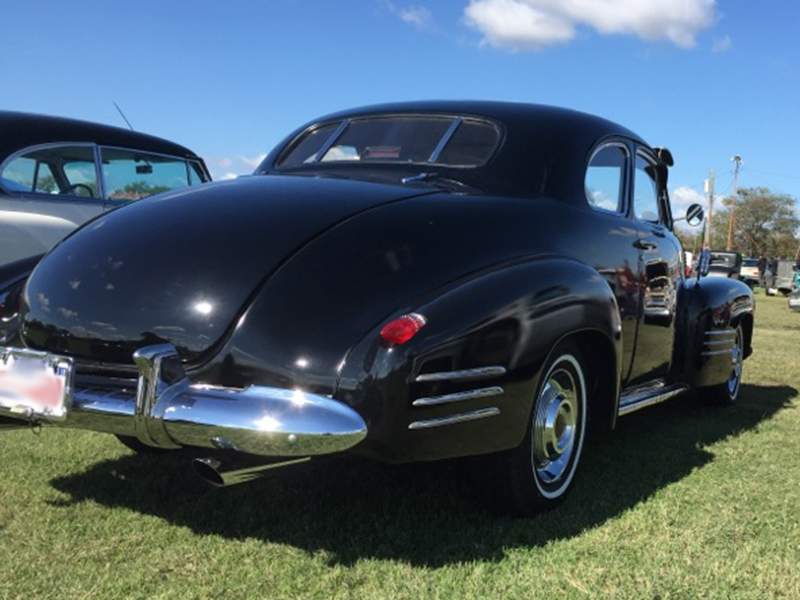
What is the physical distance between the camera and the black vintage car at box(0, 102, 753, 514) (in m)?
2.24

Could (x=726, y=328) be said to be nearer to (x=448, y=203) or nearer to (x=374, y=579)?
(x=448, y=203)

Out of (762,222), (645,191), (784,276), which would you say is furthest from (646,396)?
(762,222)

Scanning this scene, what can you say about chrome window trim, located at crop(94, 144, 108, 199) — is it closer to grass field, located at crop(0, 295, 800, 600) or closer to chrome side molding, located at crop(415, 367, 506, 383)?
grass field, located at crop(0, 295, 800, 600)

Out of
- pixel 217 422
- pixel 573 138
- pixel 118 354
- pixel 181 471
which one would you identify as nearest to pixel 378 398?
pixel 217 422

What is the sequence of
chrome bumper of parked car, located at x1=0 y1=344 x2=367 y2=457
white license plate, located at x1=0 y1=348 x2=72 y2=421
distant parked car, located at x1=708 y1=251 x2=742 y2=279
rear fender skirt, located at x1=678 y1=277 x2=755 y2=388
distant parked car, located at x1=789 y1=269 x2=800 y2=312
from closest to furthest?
chrome bumper of parked car, located at x1=0 y1=344 x2=367 y2=457
white license plate, located at x1=0 y1=348 x2=72 y2=421
rear fender skirt, located at x1=678 y1=277 x2=755 y2=388
distant parked car, located at x1=789 y1=269 x2=800 y2=312
distant parked car, located at x1=708 y1=251 x2=742 y2=279

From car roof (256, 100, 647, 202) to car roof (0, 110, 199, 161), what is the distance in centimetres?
264

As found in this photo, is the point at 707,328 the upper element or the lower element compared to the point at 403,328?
lower

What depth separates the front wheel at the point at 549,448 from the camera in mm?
2691

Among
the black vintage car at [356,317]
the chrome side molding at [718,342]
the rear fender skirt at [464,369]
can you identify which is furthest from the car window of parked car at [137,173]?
the rear fender skirt at [464,369]

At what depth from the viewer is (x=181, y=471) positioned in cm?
335

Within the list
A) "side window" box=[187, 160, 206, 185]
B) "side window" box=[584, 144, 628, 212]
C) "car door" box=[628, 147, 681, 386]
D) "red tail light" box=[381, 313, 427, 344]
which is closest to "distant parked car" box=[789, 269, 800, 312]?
"car door" box=[628, 147, 681, 386]

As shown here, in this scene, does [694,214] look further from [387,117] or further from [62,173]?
[62,173]

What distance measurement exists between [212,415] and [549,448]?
1342mm

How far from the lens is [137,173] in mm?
6629
